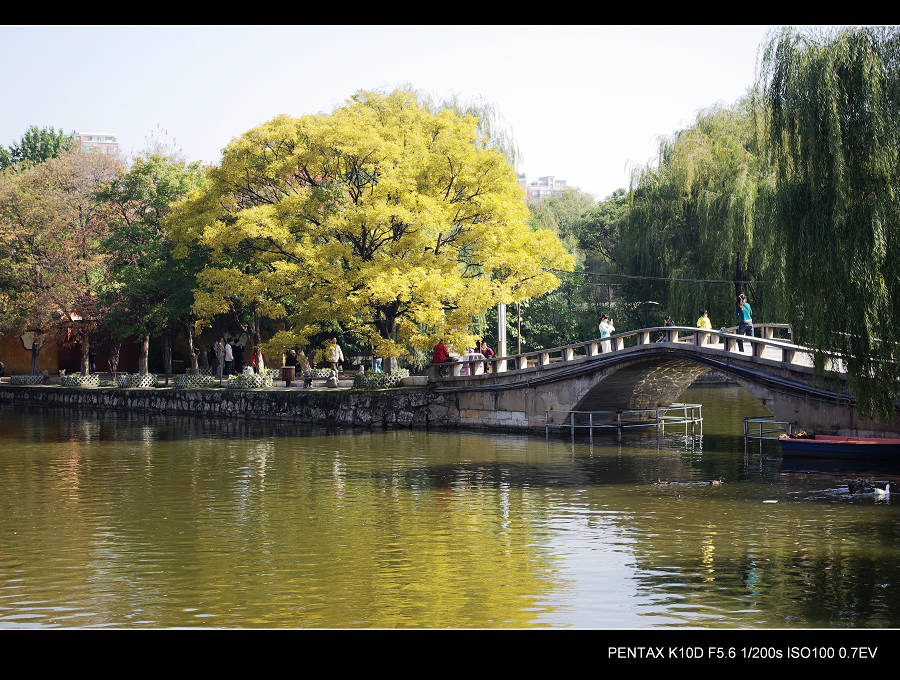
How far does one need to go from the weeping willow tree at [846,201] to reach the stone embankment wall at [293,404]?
48.9 feet

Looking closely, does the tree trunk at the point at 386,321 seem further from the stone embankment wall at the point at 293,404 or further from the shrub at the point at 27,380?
the shrub at the point at 27,380

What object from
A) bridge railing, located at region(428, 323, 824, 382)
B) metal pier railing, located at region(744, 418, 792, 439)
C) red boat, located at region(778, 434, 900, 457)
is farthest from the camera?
bridge railing, located at region(428, 323, 824, 382)

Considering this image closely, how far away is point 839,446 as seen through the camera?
21.1 meters

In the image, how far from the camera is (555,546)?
14531 mm

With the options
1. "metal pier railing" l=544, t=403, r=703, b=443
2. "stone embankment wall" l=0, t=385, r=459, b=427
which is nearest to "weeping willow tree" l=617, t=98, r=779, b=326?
"metal pier railing" l=544, t=403, r=703, b=443

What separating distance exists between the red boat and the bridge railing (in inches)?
77.2

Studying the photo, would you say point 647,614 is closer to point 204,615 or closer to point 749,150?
point 204,615

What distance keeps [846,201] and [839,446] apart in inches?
216

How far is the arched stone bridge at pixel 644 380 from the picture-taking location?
22.3 m

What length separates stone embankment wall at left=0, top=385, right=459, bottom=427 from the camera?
106 feet

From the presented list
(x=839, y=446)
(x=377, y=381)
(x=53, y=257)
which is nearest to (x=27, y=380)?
(x=53, y=257)

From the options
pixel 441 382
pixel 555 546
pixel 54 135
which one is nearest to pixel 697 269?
pixel 441 382

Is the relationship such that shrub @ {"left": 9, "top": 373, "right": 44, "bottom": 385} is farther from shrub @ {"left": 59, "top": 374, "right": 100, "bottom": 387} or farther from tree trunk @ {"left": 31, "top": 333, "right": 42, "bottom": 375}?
shrub @ {"left": 59, "top": 374, "right": 100, "bottom": 387}

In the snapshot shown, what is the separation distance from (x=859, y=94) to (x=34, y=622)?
53.8ft
